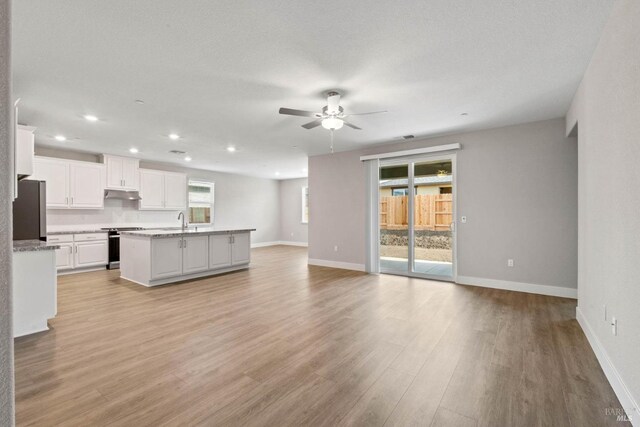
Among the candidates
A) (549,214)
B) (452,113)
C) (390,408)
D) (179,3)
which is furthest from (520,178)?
(179,3)

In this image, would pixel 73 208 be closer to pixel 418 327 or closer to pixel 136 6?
pixel 136 6

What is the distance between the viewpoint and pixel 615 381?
2047 mm

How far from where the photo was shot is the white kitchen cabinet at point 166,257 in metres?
4.84

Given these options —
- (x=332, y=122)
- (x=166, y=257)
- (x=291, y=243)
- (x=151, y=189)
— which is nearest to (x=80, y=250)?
(x=151, y=189)

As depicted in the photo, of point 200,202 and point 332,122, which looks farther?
point 200,202

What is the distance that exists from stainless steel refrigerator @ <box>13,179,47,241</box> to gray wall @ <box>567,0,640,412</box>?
6.44 metres

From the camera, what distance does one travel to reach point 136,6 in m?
2.05

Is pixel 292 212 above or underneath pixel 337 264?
above

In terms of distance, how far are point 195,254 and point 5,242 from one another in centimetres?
501

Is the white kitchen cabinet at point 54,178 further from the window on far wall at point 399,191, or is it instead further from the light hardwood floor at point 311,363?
the window on far wall at point 399,191

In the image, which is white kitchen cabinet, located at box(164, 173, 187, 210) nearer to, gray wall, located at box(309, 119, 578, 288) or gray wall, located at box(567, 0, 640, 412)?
gray wall, located at box(309, 119, 578, 288)

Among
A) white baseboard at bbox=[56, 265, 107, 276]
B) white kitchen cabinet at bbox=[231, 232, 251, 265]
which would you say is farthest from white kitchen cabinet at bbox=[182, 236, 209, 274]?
white baseboard at bbox=[56, 265, 107, 276]

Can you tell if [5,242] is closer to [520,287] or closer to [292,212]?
[520,287]

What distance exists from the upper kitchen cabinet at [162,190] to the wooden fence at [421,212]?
5.54 m
